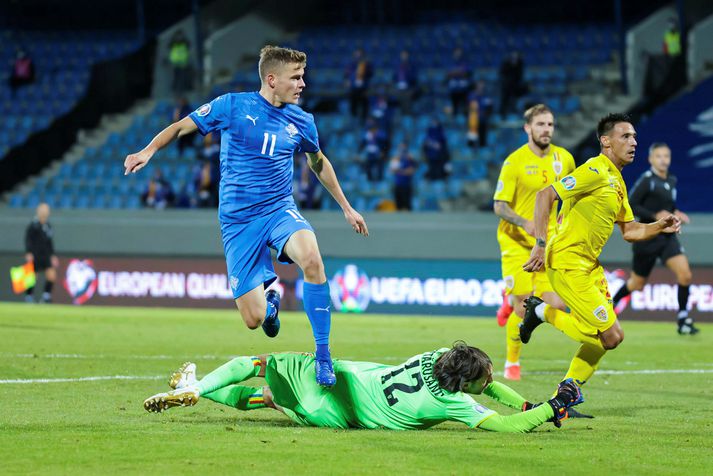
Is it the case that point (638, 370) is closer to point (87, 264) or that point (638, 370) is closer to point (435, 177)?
point (435, 177)

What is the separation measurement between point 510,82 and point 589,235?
1846 cm

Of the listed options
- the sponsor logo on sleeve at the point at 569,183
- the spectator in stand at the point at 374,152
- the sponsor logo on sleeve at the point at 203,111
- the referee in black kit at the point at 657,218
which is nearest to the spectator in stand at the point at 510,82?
the spectator in stand at the point at 374,152

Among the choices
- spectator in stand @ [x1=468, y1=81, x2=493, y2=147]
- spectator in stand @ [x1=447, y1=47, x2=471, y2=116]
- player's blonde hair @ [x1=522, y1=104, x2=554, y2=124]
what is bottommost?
player's blonde hair @ [x1=522, y1=104, x2=554, y2=124]

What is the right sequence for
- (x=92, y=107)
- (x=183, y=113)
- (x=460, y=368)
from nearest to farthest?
(x=460, y=368) → (x=183, y=113) → (x=92, y=107)

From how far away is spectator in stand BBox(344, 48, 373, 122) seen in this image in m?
28.1

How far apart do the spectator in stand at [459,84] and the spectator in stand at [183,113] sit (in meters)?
6.10

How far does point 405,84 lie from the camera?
1104 inches

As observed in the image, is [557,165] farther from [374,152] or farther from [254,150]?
[374,152]

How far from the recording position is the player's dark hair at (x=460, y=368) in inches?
287

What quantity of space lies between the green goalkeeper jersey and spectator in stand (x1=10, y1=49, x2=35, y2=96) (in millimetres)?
26929

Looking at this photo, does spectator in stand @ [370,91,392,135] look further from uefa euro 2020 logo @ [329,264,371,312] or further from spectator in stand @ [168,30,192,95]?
spectator in stand @ [168,30,192,95]

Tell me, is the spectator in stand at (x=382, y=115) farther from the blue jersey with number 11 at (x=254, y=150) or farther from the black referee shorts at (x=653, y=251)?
the blue jersey with number 11 at (x=254, y=150)

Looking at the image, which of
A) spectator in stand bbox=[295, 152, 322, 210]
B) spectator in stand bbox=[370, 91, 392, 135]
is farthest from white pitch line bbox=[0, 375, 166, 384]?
spectator in stand bbox=[370, 91, 392, 135]

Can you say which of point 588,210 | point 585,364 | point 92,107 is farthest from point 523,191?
point 92,107
